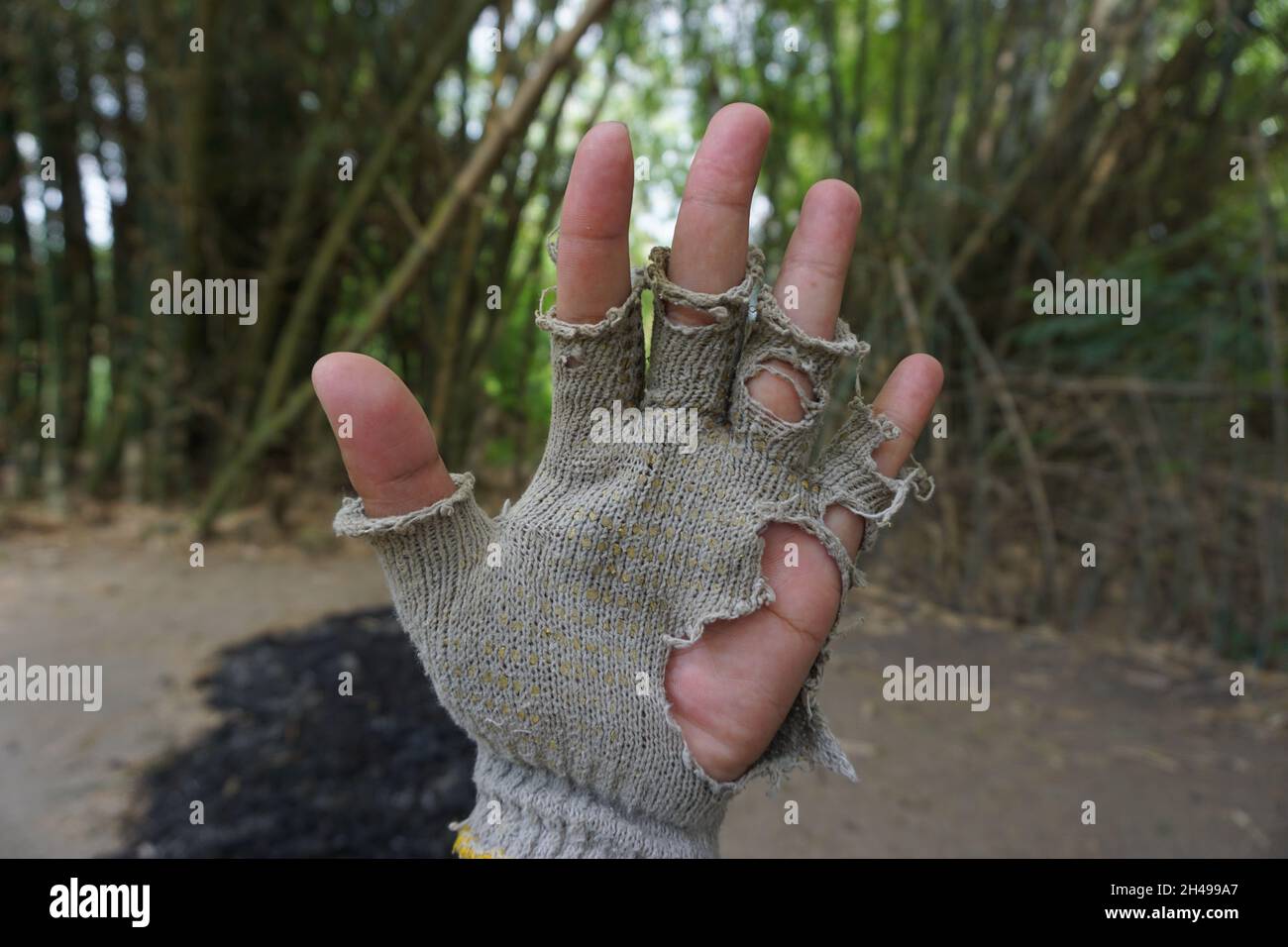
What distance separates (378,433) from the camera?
2.32ft

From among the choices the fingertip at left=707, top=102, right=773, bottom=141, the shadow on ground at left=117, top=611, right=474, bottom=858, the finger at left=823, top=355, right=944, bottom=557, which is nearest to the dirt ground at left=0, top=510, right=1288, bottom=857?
the shadow on ground at left=117, top=611, right=474, bottom=858

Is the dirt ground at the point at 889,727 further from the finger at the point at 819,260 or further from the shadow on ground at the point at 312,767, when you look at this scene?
the finger at the point at 819,260

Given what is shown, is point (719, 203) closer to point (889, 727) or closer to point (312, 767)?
point (312, 767)

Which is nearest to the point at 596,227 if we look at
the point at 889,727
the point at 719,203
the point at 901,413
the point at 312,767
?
the point at 719,203

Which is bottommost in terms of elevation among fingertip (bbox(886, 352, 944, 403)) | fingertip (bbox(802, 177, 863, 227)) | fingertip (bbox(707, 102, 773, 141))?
fingertip (bbox(886, 352, 944, 403))

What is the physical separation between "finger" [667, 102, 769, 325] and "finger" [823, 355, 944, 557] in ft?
0.78

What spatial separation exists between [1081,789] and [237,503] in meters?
3.05

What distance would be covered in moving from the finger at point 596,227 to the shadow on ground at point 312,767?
51.3 inches

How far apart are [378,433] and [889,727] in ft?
5.92

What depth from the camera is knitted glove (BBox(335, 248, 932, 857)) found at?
813 mm

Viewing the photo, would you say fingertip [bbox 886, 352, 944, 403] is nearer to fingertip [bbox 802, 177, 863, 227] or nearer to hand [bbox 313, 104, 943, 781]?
hand [bbox 313, 104, 943, 781]

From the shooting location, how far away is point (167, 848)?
1.60 metres

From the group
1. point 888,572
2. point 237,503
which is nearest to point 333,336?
point 237,503

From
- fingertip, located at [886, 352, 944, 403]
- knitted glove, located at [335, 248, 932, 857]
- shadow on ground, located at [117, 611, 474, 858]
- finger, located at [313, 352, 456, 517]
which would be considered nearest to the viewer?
finger, located at [313, 352, 456, 517]
